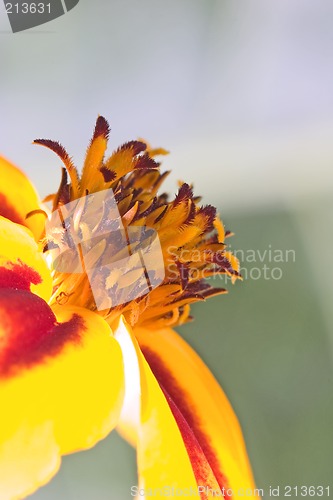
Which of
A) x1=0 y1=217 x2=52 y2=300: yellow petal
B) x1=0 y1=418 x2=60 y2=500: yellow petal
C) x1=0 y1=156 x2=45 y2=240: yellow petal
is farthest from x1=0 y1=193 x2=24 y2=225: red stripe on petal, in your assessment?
x1=0 y1=418 x2=60 y2=500: yellow petal

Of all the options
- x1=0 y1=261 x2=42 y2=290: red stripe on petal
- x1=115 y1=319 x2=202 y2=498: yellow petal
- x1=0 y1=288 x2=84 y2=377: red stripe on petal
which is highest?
x1=0 y1=261 x2=42 y2=290: red stripe on petal

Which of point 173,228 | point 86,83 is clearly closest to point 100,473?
point 173,228

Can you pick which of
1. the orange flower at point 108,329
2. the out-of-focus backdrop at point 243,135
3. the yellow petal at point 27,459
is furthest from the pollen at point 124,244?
the out-of-focus backdrop at point 243,135

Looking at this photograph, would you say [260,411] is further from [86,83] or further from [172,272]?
[86,83]

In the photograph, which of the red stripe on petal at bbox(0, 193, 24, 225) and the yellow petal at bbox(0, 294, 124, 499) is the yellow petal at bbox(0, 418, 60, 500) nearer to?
the yellow petal at bbox(0, 294, 124, 499)

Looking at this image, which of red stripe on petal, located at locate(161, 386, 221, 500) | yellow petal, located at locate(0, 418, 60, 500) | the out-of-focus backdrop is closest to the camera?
yellow petal, located at locate(0, 418, 60, 500)

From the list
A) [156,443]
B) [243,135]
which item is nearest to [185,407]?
[156,443]

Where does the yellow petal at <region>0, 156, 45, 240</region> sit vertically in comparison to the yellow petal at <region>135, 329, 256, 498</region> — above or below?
above
